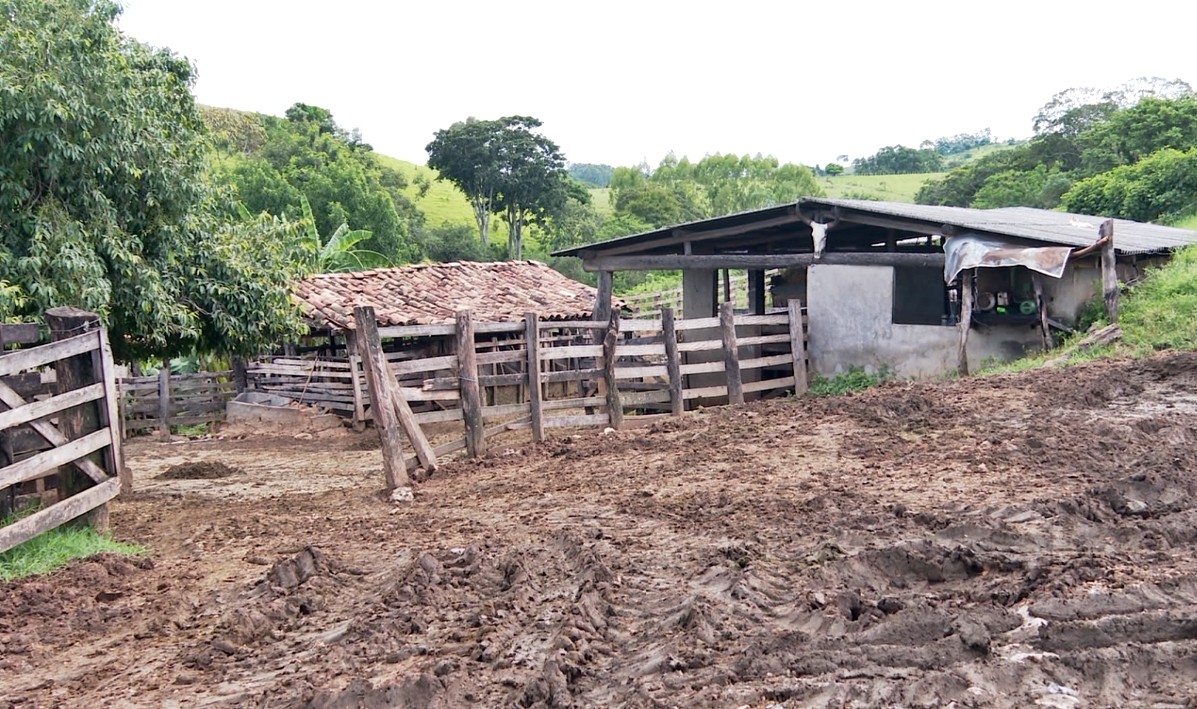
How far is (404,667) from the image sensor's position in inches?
164

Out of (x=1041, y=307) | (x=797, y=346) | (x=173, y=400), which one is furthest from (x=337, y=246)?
(x=1041, y=307)

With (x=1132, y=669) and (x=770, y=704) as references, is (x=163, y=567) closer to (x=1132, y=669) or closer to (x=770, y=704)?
(x=770, y=704)

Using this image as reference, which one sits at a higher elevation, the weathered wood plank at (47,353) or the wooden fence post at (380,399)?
the weathered wood plank at (47,353)

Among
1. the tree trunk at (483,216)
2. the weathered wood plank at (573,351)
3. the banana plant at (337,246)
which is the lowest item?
the weathered wood plank at (573,351)

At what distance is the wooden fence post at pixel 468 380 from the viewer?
9664mm

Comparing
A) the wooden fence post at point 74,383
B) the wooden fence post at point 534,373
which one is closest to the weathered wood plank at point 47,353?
the wooden fence post at point 74,383

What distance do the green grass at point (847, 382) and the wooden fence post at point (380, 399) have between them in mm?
6943

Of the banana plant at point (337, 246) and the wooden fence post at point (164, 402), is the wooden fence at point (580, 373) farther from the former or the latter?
the banana plant at point (337, 246)

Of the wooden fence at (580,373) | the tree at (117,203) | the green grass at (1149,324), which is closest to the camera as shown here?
the tree at (117,203)

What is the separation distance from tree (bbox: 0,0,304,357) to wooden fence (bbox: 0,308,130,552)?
1077 millimetres

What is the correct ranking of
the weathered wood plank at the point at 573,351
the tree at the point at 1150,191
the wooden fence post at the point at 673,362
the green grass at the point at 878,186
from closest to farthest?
the weathered wood plank at the point at 573,351, the wooden fence post at the point at 673,362, the tree at the point at 1150,191, the green grass at the point at 878,186

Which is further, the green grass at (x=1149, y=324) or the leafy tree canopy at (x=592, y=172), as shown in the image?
the leafy tree canopy at (x=592, y=172)

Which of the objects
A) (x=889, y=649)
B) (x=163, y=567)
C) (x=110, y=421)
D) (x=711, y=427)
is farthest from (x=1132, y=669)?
(x=711, y=427)

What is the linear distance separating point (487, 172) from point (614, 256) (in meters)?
25.9
